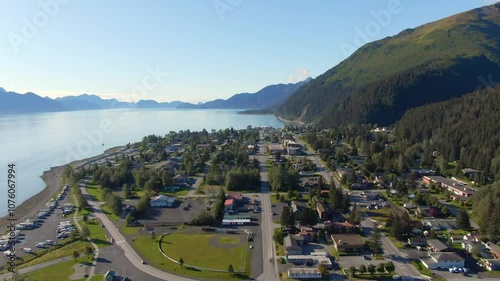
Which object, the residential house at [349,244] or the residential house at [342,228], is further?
the residential house at [342,228]

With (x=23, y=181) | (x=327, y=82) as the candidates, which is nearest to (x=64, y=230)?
(x=23, y=181)

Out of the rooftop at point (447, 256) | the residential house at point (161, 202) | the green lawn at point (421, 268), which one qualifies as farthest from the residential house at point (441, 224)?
the residential house at point (161, 202)

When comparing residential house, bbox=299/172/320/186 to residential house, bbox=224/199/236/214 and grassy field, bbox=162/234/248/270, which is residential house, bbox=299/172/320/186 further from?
grassy field, bbox=162/234/248/270

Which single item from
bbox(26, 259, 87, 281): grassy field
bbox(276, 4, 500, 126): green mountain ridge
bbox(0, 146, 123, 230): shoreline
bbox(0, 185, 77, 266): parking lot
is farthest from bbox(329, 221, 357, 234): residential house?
bbox(276, 4, 500, 126): green mountain ridge

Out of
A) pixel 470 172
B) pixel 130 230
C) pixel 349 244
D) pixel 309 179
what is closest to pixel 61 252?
pixel 130 230

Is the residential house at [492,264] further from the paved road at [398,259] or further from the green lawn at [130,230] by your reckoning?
the green lawn at [130,230]

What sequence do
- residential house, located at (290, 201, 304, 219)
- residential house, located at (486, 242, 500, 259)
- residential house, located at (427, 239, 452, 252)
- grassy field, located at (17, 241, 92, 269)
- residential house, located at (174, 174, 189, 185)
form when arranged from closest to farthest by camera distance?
residential house, located at (486, 242, 500, 259) < residential house, located at (427, 239, 452, 252) < grassy field, located at (17, 241, 92, 269) < residential house, located at (290, 201, 304, 219) < residential house, located at (174, 174, 189, 185)

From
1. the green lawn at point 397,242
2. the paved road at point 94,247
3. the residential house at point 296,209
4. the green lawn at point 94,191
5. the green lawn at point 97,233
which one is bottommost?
the paved road at point 94,247

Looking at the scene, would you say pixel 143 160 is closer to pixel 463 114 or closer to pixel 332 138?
pixel 332 138
